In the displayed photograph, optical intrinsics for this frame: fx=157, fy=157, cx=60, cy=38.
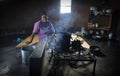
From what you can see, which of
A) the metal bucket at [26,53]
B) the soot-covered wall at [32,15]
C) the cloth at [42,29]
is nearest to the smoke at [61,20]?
the soot-covered wall at [32,15]

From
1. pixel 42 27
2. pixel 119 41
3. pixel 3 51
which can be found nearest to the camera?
pixel 42 27

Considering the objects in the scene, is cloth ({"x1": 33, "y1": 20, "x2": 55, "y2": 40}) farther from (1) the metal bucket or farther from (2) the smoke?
(2) the smoke

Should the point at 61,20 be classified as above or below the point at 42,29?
above

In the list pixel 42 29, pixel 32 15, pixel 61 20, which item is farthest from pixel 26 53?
pixel 61 20

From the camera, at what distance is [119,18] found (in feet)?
22.5

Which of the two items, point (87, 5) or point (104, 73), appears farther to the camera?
point (87, 5)

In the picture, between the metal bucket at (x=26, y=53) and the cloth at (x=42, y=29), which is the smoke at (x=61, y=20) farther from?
the metal bucket at (x=26, y=53)

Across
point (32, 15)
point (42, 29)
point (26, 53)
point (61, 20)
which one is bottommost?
point (26, 53)

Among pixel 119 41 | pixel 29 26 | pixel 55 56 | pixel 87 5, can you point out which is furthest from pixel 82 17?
pixel 55 56

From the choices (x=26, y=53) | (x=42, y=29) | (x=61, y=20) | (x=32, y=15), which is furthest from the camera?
(x=61, y=20)

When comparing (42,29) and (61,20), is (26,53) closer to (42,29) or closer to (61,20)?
(42,29)

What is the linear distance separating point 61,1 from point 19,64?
384cm

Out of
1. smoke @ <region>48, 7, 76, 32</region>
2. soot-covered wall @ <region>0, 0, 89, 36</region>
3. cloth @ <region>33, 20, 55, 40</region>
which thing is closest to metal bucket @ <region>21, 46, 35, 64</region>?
cloth @ <region>33, 20, 55, 40</region>

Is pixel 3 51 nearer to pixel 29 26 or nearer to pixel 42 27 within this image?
pixel 42 27
